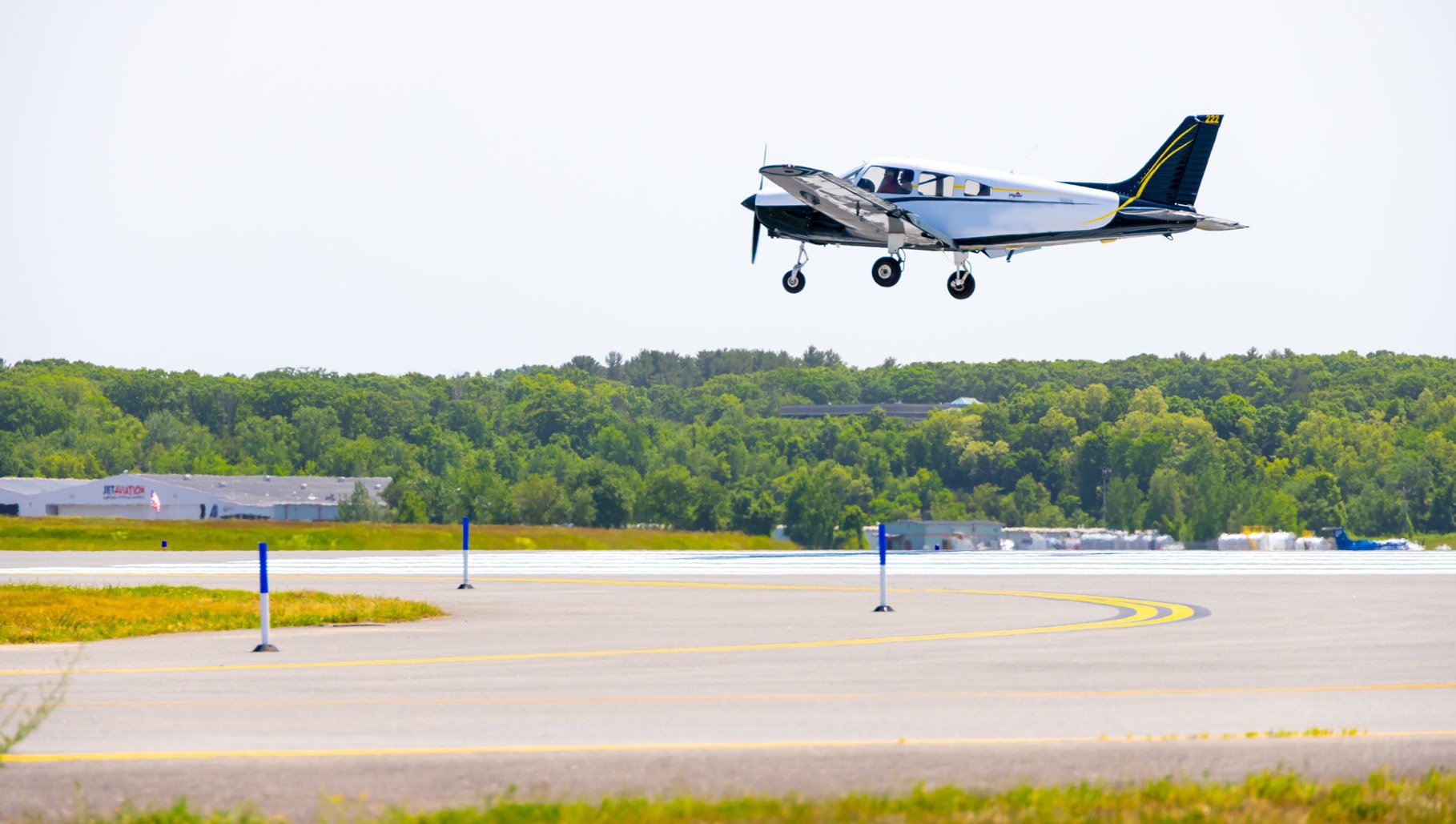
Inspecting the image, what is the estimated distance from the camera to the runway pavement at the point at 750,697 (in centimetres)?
1009

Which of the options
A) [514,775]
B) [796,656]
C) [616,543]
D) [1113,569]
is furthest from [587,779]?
[616,543]

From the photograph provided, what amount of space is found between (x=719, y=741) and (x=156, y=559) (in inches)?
1554

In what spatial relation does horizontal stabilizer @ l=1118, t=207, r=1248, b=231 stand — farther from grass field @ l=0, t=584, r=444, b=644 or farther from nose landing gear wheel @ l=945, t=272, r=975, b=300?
grass field @ l=0, t=584, r=444, b=644

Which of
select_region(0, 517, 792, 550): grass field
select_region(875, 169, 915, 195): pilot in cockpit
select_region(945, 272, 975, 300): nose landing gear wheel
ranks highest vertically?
select_region(875, 169, 915, 195): pilot in cockpit

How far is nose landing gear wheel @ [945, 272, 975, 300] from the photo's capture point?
42.8 m

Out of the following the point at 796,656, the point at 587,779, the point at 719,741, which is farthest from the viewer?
the point at 796,656

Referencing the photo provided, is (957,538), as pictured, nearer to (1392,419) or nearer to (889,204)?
(889,204)

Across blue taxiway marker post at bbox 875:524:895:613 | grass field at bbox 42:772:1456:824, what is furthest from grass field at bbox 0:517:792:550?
grass field at bbox 42:772:1456:824

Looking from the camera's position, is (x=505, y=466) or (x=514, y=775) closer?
(x=514, y=775)

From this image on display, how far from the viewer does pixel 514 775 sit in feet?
32.7

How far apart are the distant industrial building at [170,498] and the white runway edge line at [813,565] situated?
8713 centimetres

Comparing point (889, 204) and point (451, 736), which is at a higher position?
point (889, 204)

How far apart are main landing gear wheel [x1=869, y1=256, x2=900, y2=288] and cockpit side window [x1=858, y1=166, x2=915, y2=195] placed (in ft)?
7.67

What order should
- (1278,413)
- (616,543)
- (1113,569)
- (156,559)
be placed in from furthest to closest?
(1278,413)
(616,543)
(156,559)
(1113,569)
